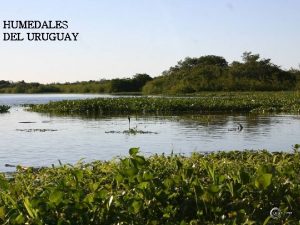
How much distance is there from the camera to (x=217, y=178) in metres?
4.79

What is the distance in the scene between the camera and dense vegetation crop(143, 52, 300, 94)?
65.2 meters

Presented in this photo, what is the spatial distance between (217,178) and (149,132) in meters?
14.4

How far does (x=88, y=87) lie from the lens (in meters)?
101

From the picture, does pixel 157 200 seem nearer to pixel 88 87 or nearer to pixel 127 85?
pixel 127 85

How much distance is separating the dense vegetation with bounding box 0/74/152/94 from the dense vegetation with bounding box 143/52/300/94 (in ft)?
44.5

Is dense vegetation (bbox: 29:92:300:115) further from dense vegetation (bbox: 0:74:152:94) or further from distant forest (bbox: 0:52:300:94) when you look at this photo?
dense vegetation (bbox: 0:74:152:94)

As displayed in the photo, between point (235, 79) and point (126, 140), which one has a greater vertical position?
point (235, 79)

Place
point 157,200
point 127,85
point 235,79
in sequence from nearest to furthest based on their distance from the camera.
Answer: point 157,200
point 235,79
point 127,85

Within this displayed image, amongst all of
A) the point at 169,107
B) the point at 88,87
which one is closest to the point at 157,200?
the point at 169,107

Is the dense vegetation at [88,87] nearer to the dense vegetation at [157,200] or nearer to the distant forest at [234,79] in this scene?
the distant forest at [234,79]

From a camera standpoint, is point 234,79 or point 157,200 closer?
point 157,200

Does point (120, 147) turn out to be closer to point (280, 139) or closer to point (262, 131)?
point (280, 139)

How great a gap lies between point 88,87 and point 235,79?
41319 mm

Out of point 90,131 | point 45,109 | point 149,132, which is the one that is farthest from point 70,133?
point 45,109
